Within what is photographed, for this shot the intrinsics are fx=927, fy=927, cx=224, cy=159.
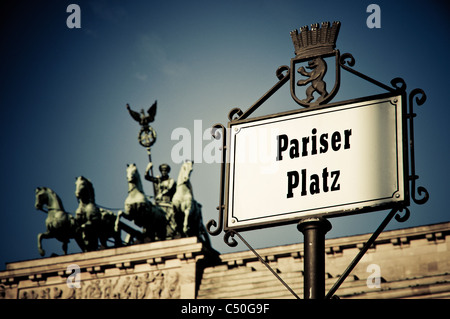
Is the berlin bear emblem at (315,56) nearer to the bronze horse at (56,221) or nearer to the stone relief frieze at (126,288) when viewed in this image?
the stone relief frieze at (126,288)

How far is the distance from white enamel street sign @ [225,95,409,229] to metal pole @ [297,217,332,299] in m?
0.04

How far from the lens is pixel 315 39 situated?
390cm

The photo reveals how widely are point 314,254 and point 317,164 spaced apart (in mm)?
379

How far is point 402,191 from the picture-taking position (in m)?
3.50

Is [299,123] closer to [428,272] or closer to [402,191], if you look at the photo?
[402,191]

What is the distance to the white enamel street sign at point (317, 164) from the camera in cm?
359

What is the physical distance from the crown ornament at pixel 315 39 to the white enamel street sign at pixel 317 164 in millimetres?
250

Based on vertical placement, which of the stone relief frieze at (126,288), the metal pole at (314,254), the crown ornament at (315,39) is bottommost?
the metal pole at (314,254)

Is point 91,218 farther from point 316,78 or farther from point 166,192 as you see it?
point 316,78

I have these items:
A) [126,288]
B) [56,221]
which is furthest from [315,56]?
[56,221]

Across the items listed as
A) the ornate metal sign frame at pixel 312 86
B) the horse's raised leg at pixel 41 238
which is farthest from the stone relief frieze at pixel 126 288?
the ornate metal sign frame at pixel 312 86

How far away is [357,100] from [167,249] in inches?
1282

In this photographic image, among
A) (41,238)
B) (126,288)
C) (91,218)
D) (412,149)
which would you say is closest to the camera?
(412,149)
